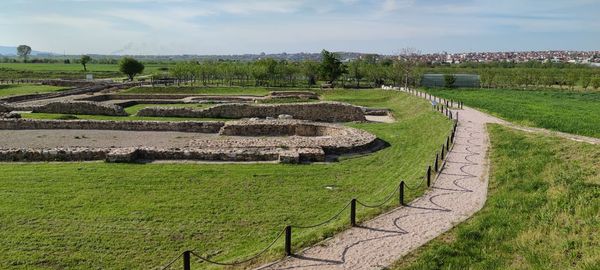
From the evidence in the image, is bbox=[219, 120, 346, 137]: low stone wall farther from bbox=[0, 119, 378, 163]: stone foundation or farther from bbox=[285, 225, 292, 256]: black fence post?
bbox=[285, 225, 292, 256]: black fence post

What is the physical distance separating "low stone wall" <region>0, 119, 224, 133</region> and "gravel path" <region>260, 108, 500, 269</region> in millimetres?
17482

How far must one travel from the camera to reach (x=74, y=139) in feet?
84.2

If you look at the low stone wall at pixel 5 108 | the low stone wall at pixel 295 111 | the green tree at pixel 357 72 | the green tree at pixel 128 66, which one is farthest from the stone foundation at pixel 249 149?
the green tree at pixel 128 66

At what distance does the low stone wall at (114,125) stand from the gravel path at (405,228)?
17482 millimetres

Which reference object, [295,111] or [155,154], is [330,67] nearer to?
[295,111]

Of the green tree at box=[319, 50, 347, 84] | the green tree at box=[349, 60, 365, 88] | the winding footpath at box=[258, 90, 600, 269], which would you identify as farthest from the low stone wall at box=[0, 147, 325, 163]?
the green tree at box=[349, 60, 365, 88]

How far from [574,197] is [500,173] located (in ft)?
12.5

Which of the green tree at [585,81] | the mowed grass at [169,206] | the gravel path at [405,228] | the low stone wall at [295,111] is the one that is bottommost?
the mowed grass at [169,206]

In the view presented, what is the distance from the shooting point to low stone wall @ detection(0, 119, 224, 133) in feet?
96.5

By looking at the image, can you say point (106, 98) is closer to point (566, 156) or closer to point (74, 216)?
point (74, 216)

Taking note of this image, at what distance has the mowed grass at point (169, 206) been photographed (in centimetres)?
1053

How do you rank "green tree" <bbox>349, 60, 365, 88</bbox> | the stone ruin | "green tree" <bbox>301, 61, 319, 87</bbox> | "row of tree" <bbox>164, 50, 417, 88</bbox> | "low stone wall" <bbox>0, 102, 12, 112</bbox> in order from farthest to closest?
1. "green tree" <bbox>349, 60, 365, 88</bbox>
2. "green tree" <bbox>301, 61, 319, 87</bbox>
3. "row of tree" <bbox>164, 50, 417, 88</bbox>
4. "low stone wall" <bbox>0, 102, 12, 112</bbox>
5. the stone ruin

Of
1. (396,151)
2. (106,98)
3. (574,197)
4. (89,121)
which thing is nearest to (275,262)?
(574,197)

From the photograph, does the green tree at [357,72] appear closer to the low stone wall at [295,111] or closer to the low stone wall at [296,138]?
the low stone wall at [295,111]
